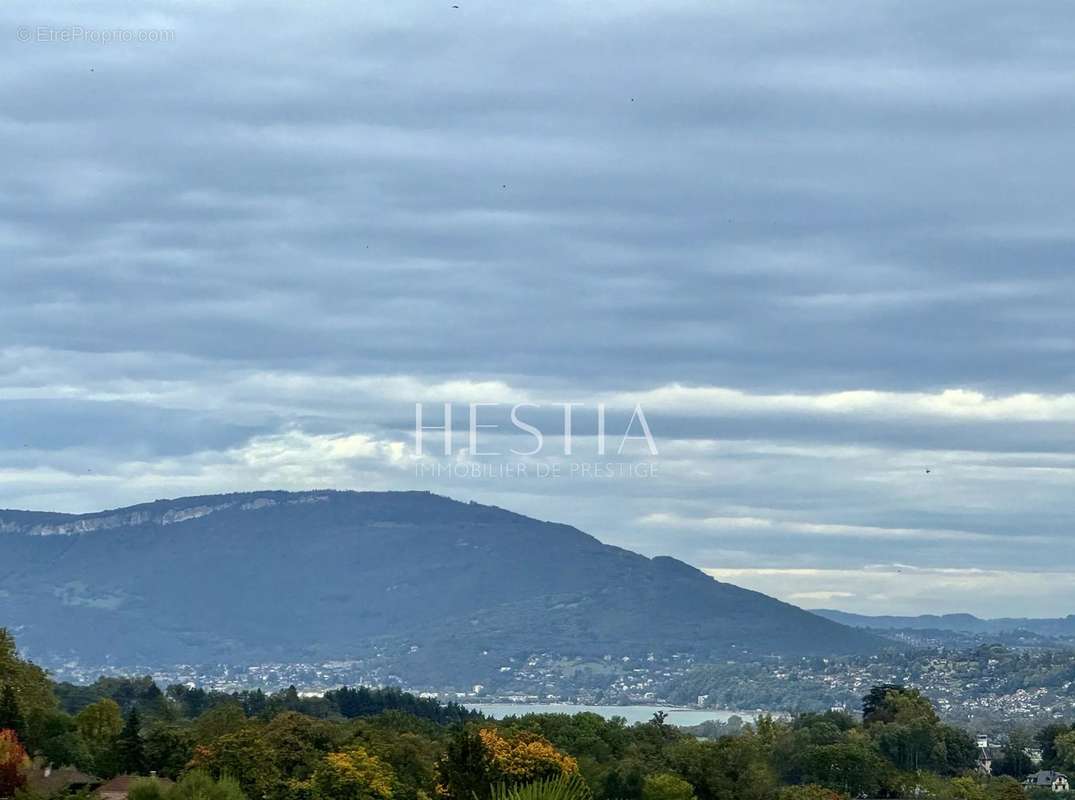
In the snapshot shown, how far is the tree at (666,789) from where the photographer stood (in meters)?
126

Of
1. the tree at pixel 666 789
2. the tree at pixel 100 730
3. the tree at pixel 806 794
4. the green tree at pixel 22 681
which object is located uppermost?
the green tree at pixel 22 681

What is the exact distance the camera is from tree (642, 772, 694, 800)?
125750mm

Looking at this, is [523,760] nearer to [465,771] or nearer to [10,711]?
[465,771]

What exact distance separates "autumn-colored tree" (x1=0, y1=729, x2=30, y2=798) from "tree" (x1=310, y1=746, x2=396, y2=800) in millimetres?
16454

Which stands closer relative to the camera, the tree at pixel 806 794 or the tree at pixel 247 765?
the tree at pixel 247 765

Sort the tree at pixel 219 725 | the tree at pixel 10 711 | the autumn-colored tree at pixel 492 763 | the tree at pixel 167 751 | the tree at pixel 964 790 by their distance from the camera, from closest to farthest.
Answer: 1. the autumn-colored tree at pixel 492 763
2. the tree at pixel 167 751
3. the tree at pixel 219 725
4. the tree at pixel 10 711
5. the tree at pixel 964 790

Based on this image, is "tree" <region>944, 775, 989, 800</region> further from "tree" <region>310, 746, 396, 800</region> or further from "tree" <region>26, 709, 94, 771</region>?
"tree" <region>26, 709, 94, 771</region>

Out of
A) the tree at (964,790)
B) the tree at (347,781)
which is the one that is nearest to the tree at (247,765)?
the tree at (347,781)

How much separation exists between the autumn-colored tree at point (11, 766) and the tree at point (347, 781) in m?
16.5

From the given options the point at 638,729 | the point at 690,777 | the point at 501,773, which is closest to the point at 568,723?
the point at 638,729

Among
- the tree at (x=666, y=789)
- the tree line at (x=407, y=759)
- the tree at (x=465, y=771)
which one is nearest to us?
the tree at (x=465, y=771)

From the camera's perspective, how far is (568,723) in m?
162

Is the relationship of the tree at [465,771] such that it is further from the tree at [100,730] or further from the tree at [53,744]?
the tree at [53,744]

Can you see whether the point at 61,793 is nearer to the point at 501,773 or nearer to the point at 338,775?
the point at 338,775
